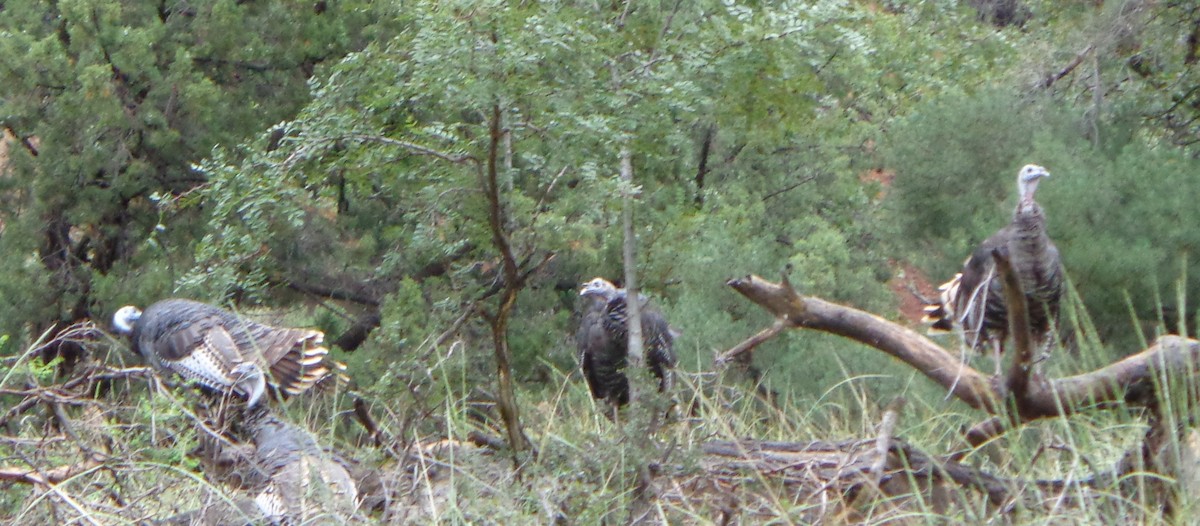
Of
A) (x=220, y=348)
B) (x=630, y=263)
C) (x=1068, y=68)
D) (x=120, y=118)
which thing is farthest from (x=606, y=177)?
(x=1068, y=68)

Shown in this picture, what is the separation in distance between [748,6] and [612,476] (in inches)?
79.5

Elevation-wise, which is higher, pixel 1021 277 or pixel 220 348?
pixel 1021 277

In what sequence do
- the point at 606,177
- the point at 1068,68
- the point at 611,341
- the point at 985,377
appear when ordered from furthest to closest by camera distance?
1. the point at 1068,68
2. the point at 611,341
3. the point at 606,177
4. the point at 985,377

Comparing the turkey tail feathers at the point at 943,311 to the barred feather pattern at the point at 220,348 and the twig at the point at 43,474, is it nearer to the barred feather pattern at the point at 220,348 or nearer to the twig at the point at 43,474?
the barred feather pattern at the point at 220,348

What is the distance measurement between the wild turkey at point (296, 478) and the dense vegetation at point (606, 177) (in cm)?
75

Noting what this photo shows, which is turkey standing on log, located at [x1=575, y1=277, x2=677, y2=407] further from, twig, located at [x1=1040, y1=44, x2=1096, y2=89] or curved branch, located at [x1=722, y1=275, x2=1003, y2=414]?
twig, located at [x1=1040, y1=44, x2=1096, y2=89]

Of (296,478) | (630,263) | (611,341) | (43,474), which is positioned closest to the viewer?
(43,474)

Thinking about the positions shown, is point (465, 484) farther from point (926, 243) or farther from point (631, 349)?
point (926, 243)

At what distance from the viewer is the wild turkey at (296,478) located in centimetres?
382

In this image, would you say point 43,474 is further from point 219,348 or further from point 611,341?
point 611,341

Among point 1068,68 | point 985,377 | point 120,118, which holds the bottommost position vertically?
point 120,118

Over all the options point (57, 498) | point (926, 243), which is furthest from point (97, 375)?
point (926, 243)

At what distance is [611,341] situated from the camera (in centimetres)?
725

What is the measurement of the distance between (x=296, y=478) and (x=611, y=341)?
3.06 meters
